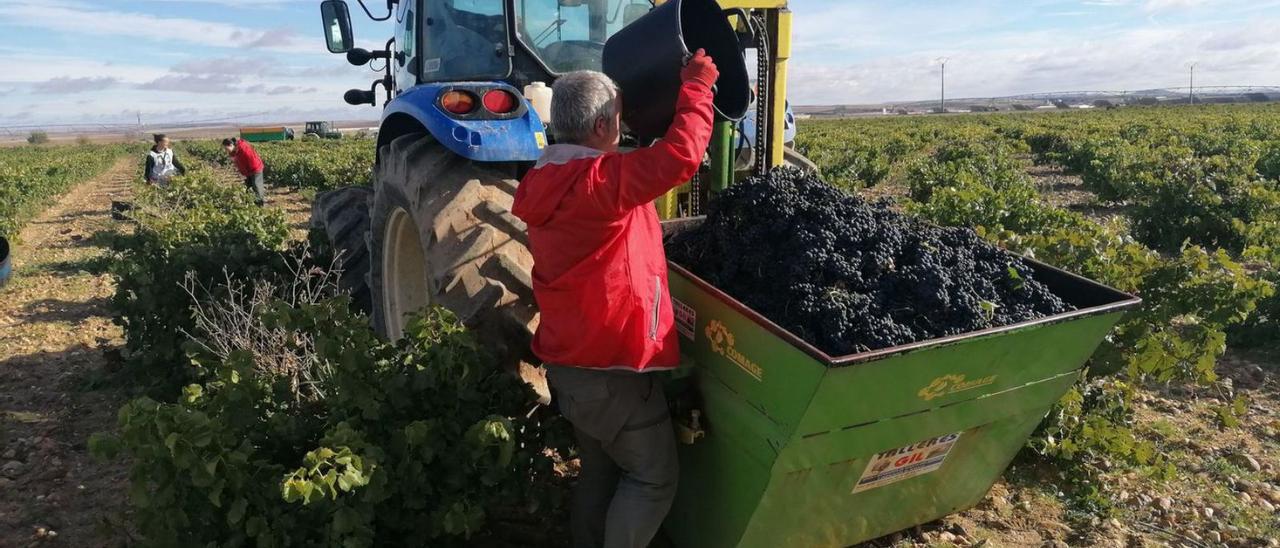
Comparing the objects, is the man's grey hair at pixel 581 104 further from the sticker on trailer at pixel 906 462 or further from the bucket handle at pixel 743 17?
the sticker on trailer at pixel 906 462

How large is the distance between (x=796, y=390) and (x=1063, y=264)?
263 centimetres

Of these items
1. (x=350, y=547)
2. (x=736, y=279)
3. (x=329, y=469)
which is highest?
(x=736, y=279)

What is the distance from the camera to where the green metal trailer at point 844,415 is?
7.16ft

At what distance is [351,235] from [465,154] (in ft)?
6.57

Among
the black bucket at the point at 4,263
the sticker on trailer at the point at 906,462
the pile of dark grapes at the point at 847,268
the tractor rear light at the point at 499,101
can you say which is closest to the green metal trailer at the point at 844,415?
the sticker on trailer at the point at 906,462

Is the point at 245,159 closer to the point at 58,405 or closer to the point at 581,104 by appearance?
the point at 58,405

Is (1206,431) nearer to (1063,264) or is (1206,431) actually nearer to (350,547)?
(1063,264)

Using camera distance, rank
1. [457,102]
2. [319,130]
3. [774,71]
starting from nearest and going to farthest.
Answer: [457,102]
[774,71]
[319,130]

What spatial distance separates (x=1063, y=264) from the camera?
4105mm

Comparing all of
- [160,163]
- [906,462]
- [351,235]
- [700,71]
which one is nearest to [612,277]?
[700,71]

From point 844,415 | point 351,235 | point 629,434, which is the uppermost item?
point 351,235

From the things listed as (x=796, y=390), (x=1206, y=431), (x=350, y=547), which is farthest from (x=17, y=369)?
(x=1206, y=431)

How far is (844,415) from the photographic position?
2.22 metres

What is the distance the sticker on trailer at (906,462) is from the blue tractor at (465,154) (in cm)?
124
